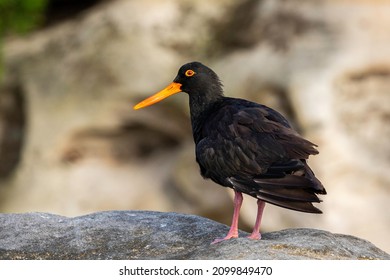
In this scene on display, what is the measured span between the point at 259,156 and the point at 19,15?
10.7 m

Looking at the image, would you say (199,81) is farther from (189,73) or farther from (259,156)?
(259,156)

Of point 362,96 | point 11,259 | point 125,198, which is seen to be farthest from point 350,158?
point 11,259

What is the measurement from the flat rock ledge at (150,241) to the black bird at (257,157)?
1.03 ft

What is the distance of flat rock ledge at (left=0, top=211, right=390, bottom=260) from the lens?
21.4 feet

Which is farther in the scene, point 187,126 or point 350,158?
point 187,126

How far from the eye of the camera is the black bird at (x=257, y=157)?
655cm

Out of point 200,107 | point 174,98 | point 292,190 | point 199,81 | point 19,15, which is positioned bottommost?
point 292,190

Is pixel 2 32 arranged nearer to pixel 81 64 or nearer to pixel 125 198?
pixel 81 64

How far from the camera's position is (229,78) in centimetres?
1490

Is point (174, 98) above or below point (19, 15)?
below

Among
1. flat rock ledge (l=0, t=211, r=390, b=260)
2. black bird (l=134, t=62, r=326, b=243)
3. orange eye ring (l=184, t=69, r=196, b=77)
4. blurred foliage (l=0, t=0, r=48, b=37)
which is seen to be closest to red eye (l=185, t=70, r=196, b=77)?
orange eye ring (l=184, t=69, r=196, b=77)

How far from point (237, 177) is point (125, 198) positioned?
9911mm

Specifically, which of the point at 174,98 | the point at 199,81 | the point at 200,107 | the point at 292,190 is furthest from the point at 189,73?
the point at 174,98

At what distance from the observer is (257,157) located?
267 inches
